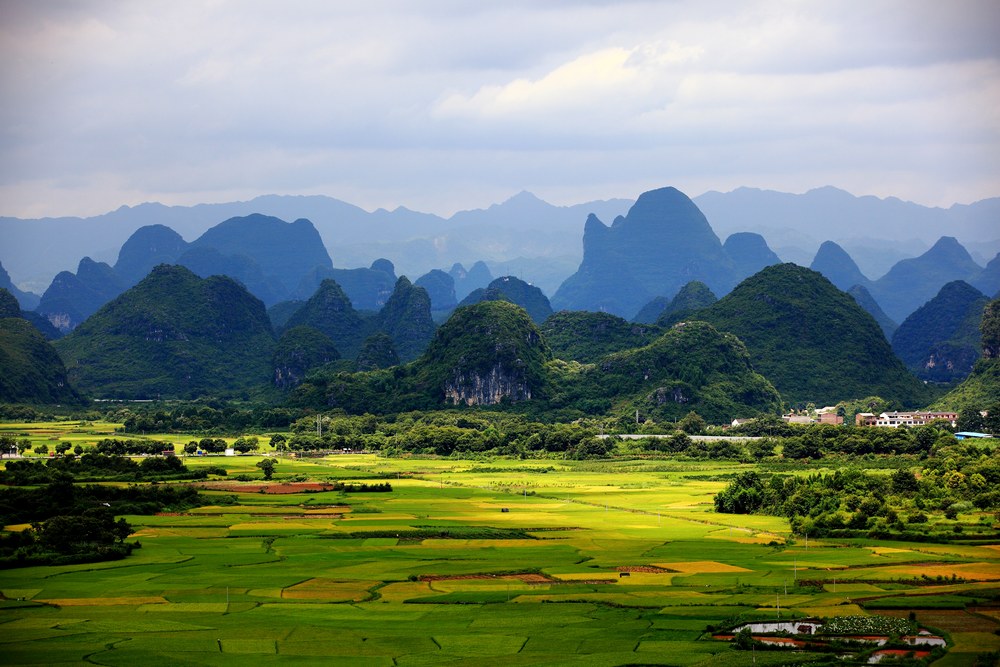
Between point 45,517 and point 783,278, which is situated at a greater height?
point 783,278

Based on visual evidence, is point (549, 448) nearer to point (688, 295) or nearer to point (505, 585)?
point (505, 585)

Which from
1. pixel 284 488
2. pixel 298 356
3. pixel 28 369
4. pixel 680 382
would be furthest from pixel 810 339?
pixel 28 369

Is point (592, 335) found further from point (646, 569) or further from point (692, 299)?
point (646, 569)

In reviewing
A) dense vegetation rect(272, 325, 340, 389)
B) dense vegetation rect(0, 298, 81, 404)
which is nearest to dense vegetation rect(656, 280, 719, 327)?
dense vegetation rect(272, 325, 340, 389)

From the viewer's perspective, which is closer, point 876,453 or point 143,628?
point 143,628

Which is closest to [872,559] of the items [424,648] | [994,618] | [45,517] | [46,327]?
[994,618]

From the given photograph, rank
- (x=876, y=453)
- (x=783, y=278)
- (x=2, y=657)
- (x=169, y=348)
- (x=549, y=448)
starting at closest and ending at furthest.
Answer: (x=2, y=657) → (x=876, y=453) → (x=549, y=448) → (x=783, y=278) → (x=169, y=348)

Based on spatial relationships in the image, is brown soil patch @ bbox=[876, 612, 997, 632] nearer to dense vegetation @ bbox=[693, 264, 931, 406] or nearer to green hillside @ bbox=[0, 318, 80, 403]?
dense vegetation @ bbox=[693, 264, 931, 406]

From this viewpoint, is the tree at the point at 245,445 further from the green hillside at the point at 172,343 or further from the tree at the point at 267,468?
the green hillside at the point at 172,343
